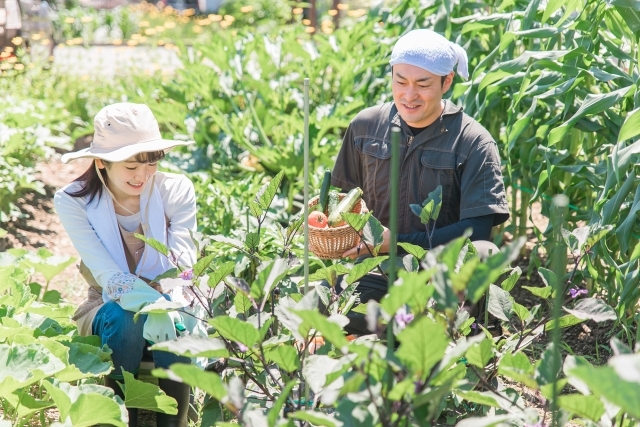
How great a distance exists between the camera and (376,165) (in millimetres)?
2947

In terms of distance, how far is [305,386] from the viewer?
1810mm

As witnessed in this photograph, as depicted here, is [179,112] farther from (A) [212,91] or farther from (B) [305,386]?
(B) [305,386]

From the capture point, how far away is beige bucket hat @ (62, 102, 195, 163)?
2533mm

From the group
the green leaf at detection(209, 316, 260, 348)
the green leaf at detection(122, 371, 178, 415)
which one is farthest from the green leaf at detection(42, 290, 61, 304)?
the green leaf at detection(209, 316, 260, 348)

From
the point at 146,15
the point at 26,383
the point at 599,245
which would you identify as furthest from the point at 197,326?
the point at 146,15

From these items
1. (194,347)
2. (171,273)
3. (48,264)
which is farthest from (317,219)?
(48,264)

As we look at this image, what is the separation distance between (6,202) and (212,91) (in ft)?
4.17

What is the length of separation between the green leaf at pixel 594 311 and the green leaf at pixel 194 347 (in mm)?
737

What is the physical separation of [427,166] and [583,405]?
1468mm

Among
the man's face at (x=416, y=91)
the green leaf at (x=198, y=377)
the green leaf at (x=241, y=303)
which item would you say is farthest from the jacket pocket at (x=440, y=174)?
the green leaf at (x=198, y=377)

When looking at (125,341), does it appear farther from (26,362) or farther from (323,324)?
(323,324)

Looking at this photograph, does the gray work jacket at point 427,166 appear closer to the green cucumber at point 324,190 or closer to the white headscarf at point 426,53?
the white headscarf at point 426,53

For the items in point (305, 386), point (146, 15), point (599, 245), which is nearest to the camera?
point (305, 386)

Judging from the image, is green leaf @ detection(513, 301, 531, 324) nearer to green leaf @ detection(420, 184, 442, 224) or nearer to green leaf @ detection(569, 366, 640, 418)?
green leaf @ detection(420, 184, 442, 224)
